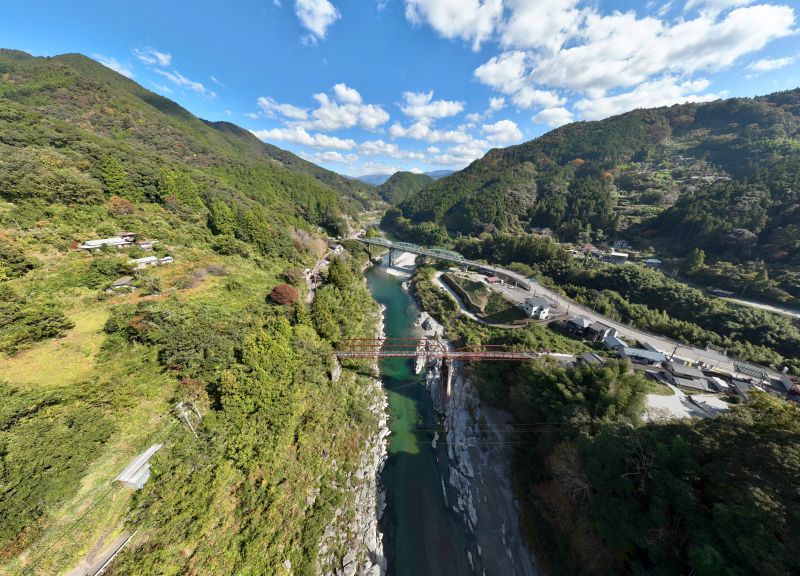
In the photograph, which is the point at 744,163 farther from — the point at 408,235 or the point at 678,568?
the point at 678,568

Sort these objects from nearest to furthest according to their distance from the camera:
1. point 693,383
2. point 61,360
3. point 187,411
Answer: point 61,360
point 187,411
point 693,383

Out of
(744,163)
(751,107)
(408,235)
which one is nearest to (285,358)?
(408,235)

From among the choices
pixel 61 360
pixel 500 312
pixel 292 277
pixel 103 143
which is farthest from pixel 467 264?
pixel 103 143

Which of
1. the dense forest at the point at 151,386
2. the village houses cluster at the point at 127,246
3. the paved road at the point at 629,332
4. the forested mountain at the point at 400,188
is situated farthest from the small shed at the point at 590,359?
the forested mountain at the point at 400,188

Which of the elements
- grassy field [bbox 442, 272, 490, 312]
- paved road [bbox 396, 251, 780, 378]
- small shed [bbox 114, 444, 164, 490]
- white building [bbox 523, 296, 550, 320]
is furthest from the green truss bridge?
small shed [bbox 114, 444, 164, 490]

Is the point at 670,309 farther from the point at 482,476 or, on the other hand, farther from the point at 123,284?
the point at 123,284
